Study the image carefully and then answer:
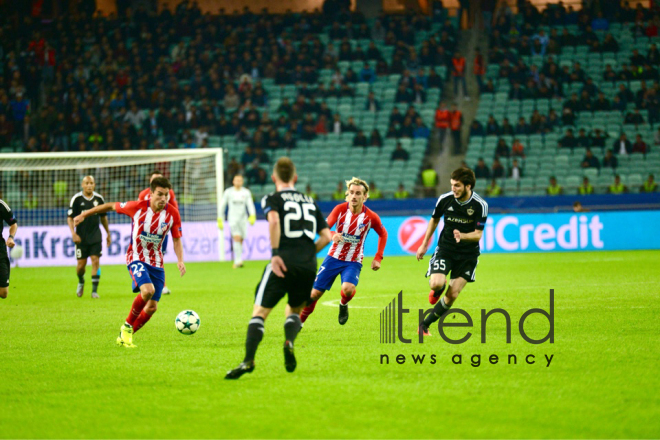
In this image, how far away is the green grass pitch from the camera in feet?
16.9

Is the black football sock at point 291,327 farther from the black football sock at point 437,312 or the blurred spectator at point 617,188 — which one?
the blurred spectator at point 617,188

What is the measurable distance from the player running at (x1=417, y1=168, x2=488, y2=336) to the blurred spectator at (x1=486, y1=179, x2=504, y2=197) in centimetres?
1581

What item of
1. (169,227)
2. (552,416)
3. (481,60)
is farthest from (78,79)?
(552,416)

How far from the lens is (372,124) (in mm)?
29547

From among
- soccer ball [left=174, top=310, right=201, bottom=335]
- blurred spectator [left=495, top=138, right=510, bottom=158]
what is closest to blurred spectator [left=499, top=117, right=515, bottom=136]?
blurred spectator [left=495, top=138, right=510, bottom=158]

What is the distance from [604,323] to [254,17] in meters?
26.3

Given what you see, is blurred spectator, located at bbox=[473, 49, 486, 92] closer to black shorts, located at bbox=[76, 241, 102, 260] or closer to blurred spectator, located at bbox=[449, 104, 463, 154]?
blurred spectator, located at bbox=[449, 104, 463, 154]

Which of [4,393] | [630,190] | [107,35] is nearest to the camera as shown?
[4,393]

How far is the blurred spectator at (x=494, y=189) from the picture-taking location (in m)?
24.8

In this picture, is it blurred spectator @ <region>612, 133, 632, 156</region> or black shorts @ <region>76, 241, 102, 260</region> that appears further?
blurred spectator @ <region>612, 133, 632, 156</region>

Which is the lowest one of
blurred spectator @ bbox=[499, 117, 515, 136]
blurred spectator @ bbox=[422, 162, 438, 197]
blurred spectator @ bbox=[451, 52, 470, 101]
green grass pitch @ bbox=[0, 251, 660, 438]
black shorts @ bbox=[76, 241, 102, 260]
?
green grass pitch @ bbox=[0, 251, 660, 438]

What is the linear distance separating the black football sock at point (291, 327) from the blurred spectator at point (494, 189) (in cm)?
1872

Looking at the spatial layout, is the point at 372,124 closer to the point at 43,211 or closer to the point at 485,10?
the point at 485,10

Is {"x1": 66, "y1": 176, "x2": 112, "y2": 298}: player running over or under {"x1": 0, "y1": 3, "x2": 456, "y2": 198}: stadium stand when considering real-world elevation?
under
